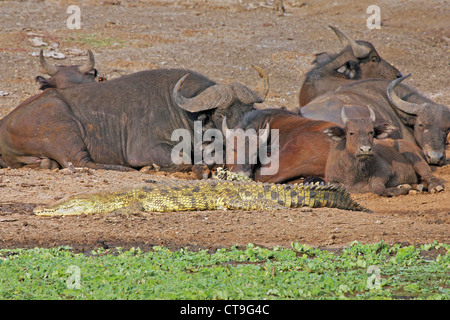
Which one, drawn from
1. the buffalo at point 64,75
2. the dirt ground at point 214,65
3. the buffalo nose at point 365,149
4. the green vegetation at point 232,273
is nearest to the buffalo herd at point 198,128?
the dirt ground at point 214,65

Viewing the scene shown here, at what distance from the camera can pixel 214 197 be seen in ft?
25.5

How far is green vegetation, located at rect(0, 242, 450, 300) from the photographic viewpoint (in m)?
4.93

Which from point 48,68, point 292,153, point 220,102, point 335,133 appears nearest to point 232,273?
point 335,133

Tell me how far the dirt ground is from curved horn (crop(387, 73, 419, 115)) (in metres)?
1.32

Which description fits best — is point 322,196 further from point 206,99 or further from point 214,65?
point 214,65

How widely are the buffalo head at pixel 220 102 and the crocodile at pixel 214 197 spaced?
10.8 feet

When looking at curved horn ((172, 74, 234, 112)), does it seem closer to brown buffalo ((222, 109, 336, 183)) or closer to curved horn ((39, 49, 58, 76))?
brown buffalo ((222, 109, 336, 183))

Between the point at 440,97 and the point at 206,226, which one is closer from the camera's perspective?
the point at 206,226

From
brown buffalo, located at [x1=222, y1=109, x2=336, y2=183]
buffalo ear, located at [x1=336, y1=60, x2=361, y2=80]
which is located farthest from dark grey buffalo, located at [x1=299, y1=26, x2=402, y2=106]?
brown buffalo, located at [x1=222, y1=109, x2=336, y2=183]
